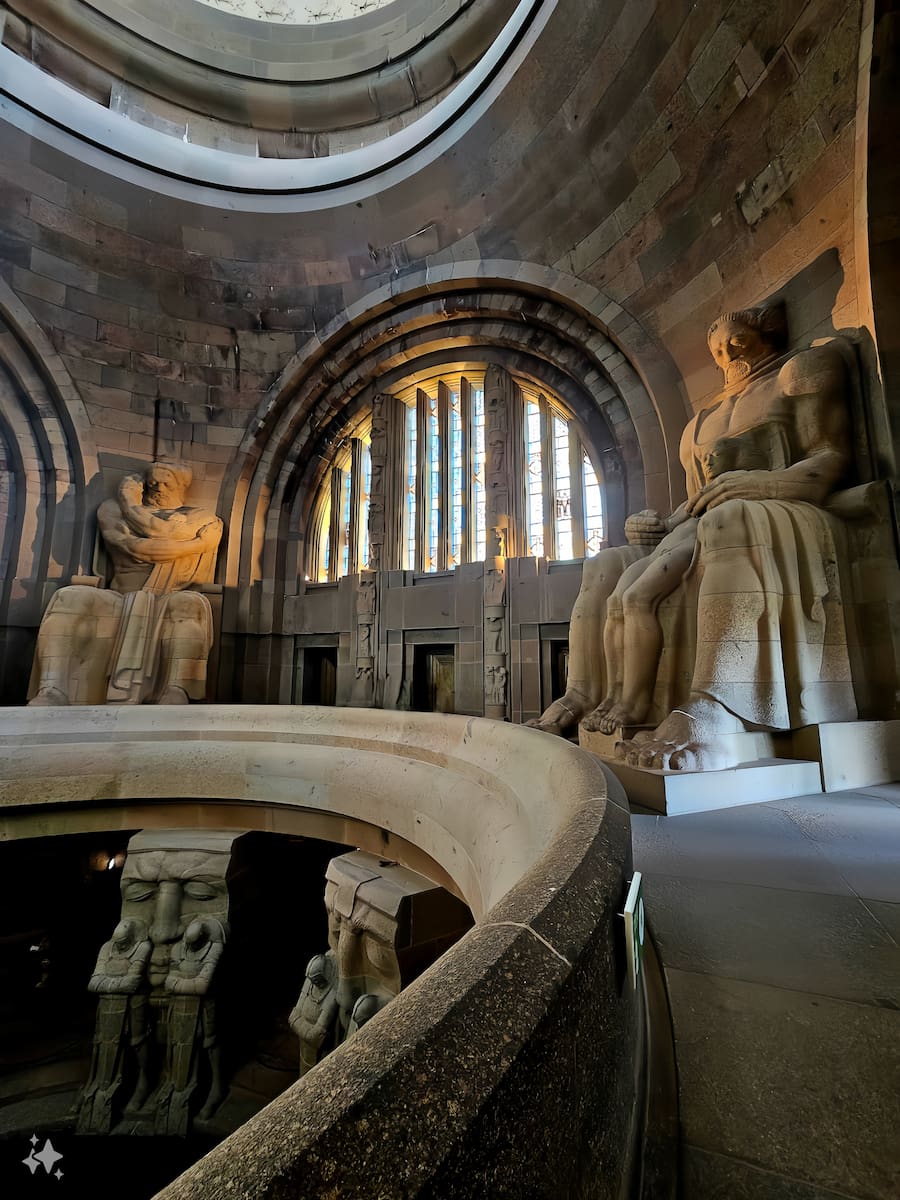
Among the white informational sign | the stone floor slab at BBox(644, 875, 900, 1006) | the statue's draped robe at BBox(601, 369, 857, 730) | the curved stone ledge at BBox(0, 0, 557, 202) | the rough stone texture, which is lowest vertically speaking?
the stone floor slab at BBox(644, 875, 900, 1006)

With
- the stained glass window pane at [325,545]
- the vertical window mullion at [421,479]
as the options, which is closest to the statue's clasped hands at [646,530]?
the vertical window mullion at [421,479]

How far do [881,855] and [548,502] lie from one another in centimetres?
466

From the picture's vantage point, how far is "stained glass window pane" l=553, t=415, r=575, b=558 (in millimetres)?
5711

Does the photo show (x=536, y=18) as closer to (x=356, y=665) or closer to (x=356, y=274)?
(x=356, y=274)

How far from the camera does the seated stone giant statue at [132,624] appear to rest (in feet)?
17.2

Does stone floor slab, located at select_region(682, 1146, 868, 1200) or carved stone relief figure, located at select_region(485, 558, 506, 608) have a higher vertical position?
carved stone relief figure, located at select_region(485, 558, 506, 608)

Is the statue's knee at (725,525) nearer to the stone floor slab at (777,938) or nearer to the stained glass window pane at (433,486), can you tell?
the stone floor slab at (777,938)

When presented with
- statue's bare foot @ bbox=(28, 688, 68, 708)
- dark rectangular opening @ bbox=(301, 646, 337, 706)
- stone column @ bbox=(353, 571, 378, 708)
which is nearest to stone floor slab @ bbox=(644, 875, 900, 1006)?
stone column @ bbox=(353, 571, 378, 708)

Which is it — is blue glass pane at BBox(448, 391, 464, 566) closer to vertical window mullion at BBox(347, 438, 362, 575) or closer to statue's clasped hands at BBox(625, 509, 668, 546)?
vertical window mullion at BBox(347, 438, 362, 575)

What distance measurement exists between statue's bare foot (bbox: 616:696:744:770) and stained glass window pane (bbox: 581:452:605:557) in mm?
3346

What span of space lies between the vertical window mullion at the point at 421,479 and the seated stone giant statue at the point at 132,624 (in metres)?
2.45

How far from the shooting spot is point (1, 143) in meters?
5.67

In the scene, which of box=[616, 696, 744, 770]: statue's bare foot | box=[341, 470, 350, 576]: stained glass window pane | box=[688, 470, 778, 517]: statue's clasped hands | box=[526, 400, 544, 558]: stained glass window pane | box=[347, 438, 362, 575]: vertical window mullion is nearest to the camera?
box=[616, 696, 744, 770]: statue's bare foot

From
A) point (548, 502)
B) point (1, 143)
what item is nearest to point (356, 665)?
point (548, 502)
